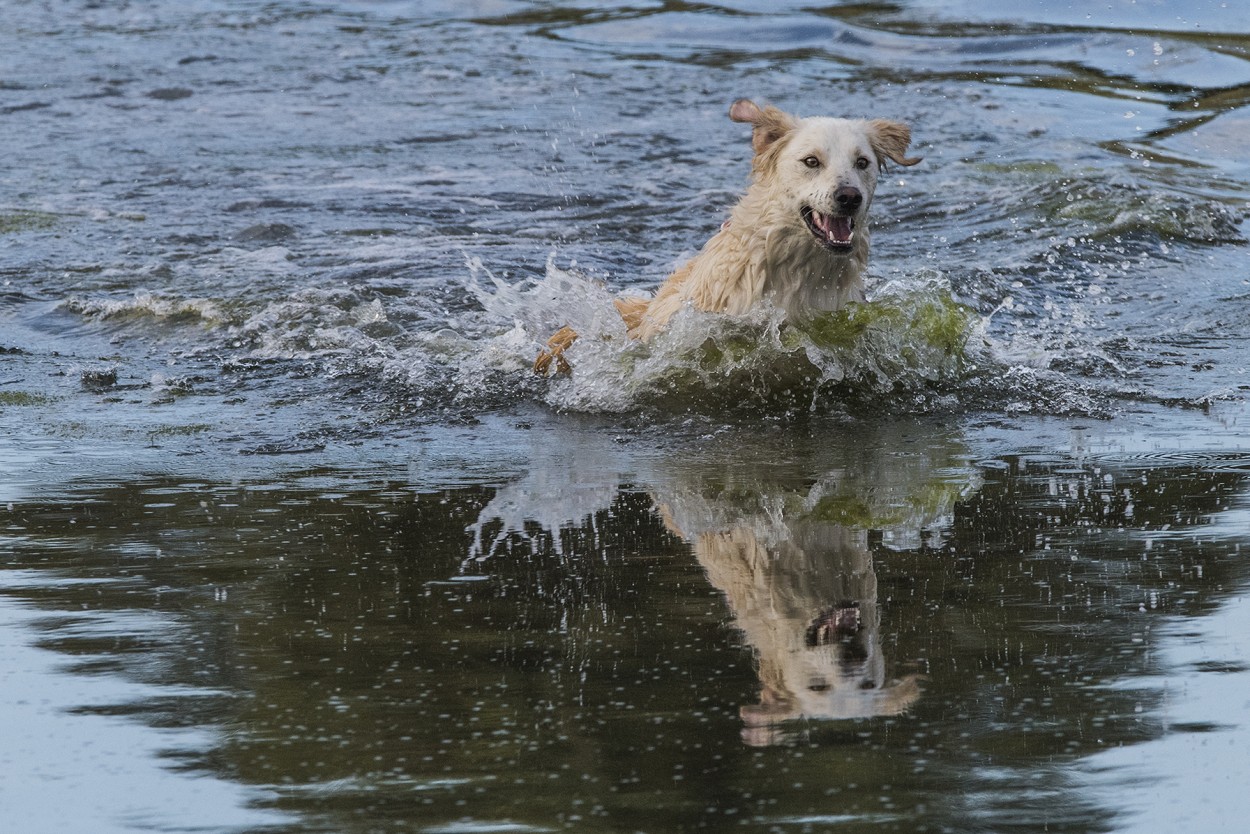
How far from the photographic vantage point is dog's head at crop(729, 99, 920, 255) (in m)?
7.04

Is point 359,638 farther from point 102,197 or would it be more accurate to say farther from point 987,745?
point 102,197

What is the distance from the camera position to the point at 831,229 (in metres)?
7.15

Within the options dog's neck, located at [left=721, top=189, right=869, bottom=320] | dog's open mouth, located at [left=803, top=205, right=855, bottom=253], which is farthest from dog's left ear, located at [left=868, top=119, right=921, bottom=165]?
dog's open mouth, located at [left=803, top=205, right=855, bottom=253]

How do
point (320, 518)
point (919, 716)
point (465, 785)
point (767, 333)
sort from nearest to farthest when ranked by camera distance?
point (465, 785) → point (919, 716) → point (320, 518) → point (767, 333)

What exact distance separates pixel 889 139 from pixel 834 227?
0.60m

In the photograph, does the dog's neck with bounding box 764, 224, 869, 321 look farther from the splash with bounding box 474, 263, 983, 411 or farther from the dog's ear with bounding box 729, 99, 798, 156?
the dog's ear with bounding box 729, 99, 798, 156

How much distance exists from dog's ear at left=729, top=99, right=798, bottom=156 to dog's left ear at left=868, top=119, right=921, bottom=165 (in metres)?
0.36

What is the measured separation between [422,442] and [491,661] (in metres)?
2.55

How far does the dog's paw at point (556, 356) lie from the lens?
749 centimetres

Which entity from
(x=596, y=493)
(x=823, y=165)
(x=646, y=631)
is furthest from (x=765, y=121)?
(x=646, y=631)

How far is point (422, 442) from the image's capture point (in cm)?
628

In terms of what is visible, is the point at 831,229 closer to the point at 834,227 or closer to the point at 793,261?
the point at 834,227

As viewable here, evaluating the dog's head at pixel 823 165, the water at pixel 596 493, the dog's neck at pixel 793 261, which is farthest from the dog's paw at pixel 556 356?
the dog's head at pixel 823 165

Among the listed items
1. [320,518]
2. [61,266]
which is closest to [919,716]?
[320,518]
